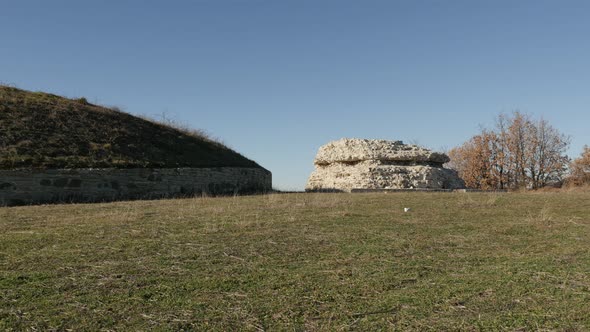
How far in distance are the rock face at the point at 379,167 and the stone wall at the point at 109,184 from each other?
5770 millimetres

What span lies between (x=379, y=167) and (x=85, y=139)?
13022mm

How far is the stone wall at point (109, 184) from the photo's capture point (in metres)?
13.8

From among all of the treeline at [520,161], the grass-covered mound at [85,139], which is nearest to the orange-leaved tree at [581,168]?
the treeline at [520,161]

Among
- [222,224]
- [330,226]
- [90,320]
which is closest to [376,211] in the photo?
[330,226]

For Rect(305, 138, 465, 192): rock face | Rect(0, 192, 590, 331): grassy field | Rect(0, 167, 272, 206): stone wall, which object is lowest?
Rect(0, 192, 590, 331): grassy field

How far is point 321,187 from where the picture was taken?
80.7 ft

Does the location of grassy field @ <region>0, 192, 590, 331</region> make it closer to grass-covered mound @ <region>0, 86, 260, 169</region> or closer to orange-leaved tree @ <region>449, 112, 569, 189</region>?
grass-covered mound @ <region>0, 86, 260, 169</region>

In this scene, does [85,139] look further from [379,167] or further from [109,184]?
[379,167]

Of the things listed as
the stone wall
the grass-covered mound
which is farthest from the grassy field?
the grass-covered mound

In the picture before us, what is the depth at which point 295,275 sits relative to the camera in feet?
15.2

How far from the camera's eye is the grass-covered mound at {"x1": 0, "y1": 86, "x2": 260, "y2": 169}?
15.4 m

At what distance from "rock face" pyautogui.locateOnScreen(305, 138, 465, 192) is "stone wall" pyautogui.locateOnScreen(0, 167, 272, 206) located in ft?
18.9

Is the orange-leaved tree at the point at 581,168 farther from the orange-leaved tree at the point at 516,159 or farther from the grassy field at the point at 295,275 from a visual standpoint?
the grassy field at the point at 295,275

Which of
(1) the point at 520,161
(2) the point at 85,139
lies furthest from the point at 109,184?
(1) the point at 520,161
